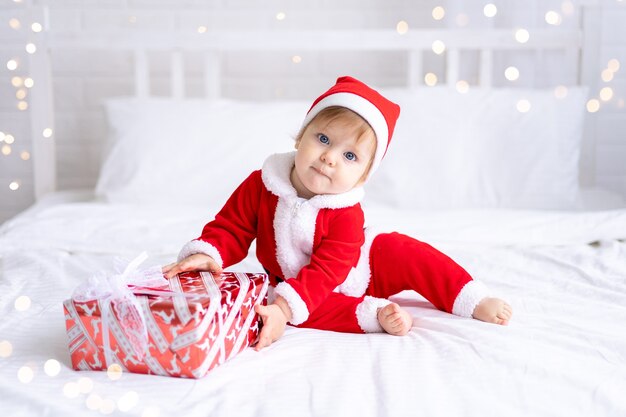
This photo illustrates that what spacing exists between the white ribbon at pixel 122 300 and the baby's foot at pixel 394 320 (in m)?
0.33

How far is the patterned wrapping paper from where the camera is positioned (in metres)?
0.81

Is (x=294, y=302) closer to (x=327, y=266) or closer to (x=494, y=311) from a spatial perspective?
(x=327, y=266)

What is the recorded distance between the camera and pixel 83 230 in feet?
5.14

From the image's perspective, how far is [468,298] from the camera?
3.51 feet

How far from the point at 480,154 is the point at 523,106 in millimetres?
205

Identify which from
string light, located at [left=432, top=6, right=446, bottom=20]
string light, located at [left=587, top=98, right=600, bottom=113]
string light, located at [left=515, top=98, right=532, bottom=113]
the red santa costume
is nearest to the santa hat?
the red santa costume

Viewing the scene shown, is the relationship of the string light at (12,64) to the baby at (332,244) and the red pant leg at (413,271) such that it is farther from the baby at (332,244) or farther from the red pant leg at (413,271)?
the red pant leg at (413,271)

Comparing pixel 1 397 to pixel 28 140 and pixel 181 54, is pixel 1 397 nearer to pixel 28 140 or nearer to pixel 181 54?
pixel 181 54

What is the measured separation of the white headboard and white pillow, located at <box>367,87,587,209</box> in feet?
0.78

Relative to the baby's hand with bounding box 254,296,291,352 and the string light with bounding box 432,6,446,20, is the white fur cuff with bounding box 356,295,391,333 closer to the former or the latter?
the baby's hand with bounding box 254,296,291,352

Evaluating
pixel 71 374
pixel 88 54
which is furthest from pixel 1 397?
pixel 88 54

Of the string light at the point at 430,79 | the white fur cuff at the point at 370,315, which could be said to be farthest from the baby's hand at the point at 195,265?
the string light at the point at 430,79

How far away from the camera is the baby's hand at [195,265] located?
100 centimetres

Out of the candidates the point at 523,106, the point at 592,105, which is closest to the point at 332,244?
the point at 523,106
